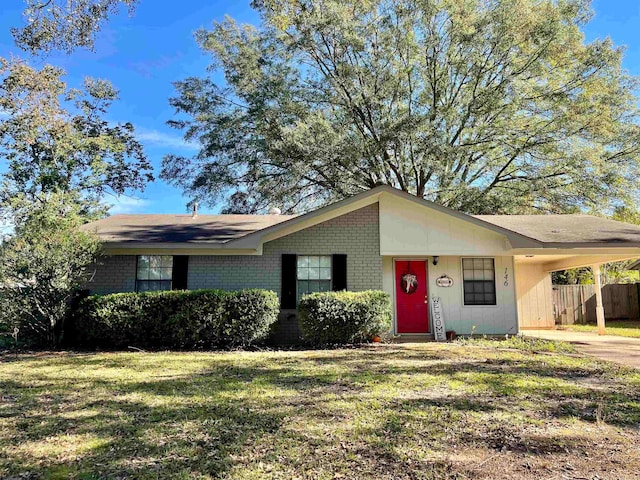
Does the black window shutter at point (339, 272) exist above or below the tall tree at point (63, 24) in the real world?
below

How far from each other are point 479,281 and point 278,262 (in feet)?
18.2

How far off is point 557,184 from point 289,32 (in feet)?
42.8

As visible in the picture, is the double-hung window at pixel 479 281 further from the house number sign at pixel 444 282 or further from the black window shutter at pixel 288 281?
the black window shutter at pixel 288 281

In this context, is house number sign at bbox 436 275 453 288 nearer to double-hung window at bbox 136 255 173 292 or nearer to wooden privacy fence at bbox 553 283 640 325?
wooden privacy fence at bbox 553 283 640 325

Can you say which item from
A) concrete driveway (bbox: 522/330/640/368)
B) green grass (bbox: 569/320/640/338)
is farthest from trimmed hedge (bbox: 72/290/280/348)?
green grass (bbox: 569/320/640/338)

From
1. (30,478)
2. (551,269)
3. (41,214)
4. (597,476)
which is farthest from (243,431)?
(551,269)

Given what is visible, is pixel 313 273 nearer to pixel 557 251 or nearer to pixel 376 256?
pixel 376 256

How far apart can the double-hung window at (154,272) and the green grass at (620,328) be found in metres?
13.0

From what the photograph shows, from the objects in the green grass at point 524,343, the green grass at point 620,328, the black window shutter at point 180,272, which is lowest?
the green grass at point 620,328

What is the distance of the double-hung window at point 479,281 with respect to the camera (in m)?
12.0

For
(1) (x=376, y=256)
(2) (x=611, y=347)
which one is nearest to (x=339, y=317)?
(1) (x=376, y=256)

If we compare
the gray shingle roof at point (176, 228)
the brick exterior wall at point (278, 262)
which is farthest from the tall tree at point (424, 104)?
the brick exterior wall at point (278, 262)

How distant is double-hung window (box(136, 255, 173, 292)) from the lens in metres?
11.6

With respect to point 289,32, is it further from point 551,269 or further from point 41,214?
point 551,269
